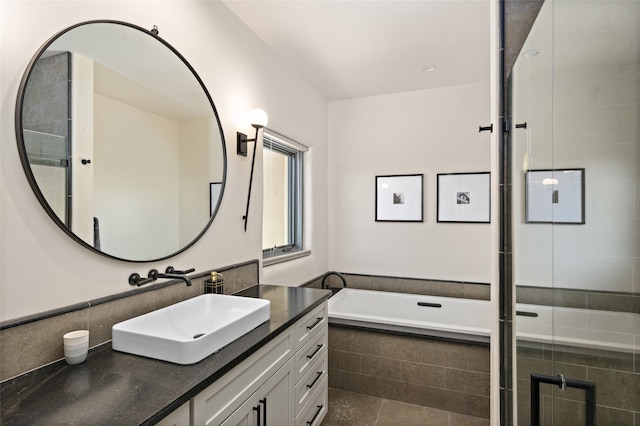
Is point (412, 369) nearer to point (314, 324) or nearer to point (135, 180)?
point (314, 324)

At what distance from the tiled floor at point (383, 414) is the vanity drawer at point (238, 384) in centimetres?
107

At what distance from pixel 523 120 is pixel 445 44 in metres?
1.45

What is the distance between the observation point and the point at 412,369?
2.40 m

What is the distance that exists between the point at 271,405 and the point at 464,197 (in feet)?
8.84

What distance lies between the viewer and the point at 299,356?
5.57ft

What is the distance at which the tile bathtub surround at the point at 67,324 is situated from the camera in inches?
38.8

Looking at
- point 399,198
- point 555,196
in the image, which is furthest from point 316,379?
point 399,198

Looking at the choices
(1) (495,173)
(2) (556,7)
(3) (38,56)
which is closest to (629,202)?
(2) (556,7)

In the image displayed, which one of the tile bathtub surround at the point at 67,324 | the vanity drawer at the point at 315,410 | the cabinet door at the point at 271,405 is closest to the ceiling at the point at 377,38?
the tile bathtub surround at the point at 67,324

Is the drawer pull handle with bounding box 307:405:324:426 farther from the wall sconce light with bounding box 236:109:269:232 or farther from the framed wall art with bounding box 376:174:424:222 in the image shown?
the framed wall art with bounding box 376:174:424:222

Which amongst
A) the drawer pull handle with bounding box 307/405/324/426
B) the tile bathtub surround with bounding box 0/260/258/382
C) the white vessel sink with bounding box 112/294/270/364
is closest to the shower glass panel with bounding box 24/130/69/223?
the tile bathtub surround with bounding box 0/260/258/382

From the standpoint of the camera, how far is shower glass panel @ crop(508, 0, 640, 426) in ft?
2.42

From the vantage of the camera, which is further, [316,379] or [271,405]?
[316,379]

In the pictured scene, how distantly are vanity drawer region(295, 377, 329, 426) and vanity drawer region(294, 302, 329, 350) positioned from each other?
374 millimetres
